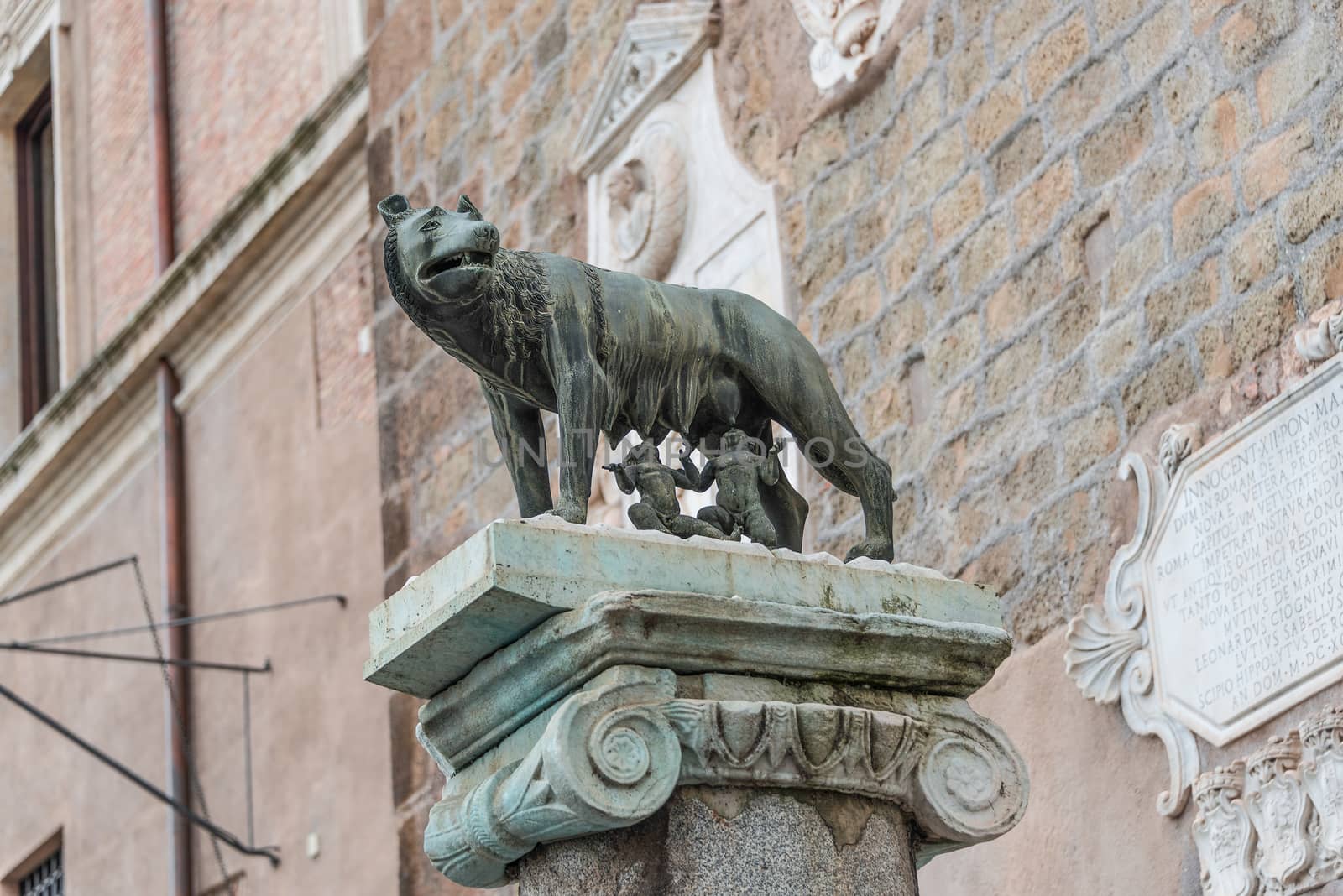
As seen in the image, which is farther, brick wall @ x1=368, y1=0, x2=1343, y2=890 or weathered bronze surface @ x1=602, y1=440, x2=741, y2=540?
brick wall @ x1=368, y1=0, x2=1343, y2=890

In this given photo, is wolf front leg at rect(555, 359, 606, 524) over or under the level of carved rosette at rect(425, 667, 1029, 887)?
over

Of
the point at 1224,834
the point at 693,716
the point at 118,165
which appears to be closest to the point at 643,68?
the point at 1224,834

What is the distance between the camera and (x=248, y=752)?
38.7 feet

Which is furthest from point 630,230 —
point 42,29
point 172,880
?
point 42,29

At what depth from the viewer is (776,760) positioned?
392 cm

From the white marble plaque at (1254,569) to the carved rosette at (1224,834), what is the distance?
116 millimetres

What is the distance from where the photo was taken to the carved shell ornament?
883cm

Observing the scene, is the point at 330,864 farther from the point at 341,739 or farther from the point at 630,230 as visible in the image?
the point at 630,230

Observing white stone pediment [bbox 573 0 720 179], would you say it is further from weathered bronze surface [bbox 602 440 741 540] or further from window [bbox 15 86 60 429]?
window [bbox 15 86 60 429]

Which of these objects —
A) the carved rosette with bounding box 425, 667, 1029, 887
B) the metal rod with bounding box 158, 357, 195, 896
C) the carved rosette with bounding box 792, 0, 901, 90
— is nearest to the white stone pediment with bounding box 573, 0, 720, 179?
the carved rosette with bounding box 792, 0, 901, 90

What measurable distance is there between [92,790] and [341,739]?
9.22ft

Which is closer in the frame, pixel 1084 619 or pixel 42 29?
pixel 1084 619

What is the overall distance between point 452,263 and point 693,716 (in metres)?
0.96

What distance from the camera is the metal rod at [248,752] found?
11.7 meters
